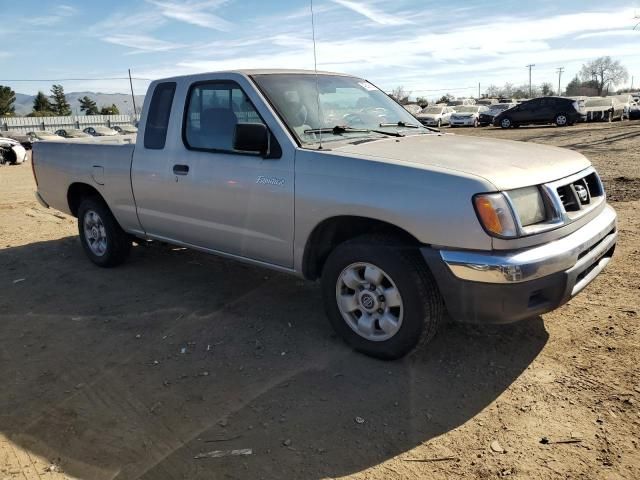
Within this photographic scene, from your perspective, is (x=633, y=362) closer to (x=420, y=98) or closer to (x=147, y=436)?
(x=147, y=436)

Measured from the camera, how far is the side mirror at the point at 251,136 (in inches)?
146

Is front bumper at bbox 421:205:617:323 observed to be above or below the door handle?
below

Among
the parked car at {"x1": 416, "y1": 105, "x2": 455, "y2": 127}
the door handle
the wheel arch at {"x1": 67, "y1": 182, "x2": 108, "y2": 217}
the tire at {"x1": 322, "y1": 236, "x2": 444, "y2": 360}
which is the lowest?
the tire at {"x1": 322, "y1": 236, "x2": 444, "y2": 360}

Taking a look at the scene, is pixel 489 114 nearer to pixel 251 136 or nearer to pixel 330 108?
pixel 330 108

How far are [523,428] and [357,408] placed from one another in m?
0.88

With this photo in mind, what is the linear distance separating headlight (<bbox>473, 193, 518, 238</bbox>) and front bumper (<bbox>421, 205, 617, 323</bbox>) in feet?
0.43

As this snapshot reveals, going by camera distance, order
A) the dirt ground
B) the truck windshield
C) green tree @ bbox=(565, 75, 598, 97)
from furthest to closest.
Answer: green tree @ bbox=(565, 75, 598, 97) < the truck windshield < the dirt ground

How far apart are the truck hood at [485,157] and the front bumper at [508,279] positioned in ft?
1.33

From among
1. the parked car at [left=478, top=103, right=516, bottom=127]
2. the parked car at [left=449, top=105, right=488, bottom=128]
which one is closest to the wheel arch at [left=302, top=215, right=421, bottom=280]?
the parked car at [left=478, top=103, right=516, bottom=127]

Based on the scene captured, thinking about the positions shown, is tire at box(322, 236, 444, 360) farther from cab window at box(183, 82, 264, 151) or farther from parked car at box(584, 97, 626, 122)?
parked car at box(584, 97, 626, 122)

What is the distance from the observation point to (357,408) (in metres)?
3.10

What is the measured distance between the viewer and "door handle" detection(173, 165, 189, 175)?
448cm

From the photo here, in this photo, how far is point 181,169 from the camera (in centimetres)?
453

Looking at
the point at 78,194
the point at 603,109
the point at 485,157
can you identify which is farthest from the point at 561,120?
the point at 485,157
